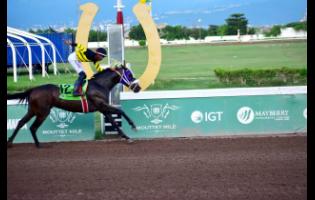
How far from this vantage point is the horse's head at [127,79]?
1049 centimetres

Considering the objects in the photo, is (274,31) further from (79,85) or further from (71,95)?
(71,95)

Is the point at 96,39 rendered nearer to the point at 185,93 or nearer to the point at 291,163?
the point at 185,93

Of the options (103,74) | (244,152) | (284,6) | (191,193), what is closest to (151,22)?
(103,74)

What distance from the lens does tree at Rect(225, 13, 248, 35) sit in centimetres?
2689

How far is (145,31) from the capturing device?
11.2 meters

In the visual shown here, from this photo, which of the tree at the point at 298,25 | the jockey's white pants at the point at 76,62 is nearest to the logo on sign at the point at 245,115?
the jockey's white pants at the point at 76,62

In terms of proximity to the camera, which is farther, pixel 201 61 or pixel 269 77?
pixel 201 61

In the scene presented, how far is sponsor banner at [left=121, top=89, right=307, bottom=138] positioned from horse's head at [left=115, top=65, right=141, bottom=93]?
42cm

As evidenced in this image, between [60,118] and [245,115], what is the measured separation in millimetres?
3860

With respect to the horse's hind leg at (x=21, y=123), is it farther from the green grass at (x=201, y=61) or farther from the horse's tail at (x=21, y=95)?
the green grass at (x=201, y=61)

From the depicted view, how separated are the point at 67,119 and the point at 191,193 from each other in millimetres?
4888

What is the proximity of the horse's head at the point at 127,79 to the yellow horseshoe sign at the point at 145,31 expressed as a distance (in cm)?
104

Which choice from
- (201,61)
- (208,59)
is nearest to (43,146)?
(201,61)
